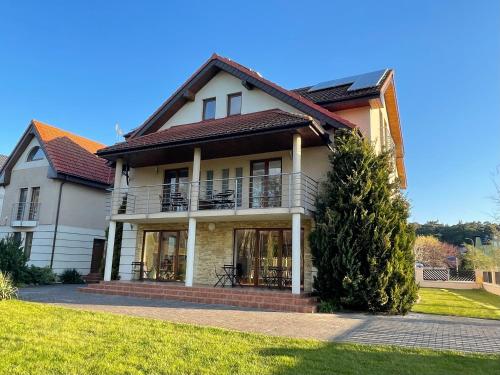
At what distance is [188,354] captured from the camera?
545cm

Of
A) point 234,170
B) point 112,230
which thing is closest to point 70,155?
point 112,230

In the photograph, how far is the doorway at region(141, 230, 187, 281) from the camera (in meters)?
16.1

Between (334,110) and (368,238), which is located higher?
(334,110)

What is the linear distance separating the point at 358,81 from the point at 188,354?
13070 mm

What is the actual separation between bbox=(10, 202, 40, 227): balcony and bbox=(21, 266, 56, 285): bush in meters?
3.16

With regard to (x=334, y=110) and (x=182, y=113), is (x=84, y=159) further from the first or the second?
(x=334, y=110)

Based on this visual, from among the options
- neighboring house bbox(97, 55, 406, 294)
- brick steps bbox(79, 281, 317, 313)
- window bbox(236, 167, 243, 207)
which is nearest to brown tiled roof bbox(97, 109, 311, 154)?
neighboring house bbox(97, 55, 406, 294)

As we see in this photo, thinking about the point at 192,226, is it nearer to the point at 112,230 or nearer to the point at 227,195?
the point at 227,195

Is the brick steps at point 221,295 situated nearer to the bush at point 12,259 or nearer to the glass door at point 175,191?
the glass door at point 175,191

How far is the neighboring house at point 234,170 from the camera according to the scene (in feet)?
43.3

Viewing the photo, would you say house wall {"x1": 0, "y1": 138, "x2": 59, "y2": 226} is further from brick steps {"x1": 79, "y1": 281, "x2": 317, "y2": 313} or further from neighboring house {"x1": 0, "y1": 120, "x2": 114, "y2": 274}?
brick steps {"x1": 79, "y1": 281, "x2": 317, "y2": 313}

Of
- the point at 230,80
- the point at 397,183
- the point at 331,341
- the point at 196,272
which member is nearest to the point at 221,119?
the point at 230,80

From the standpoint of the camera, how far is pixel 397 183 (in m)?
12.0

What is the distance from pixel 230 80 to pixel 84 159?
11.1 m
